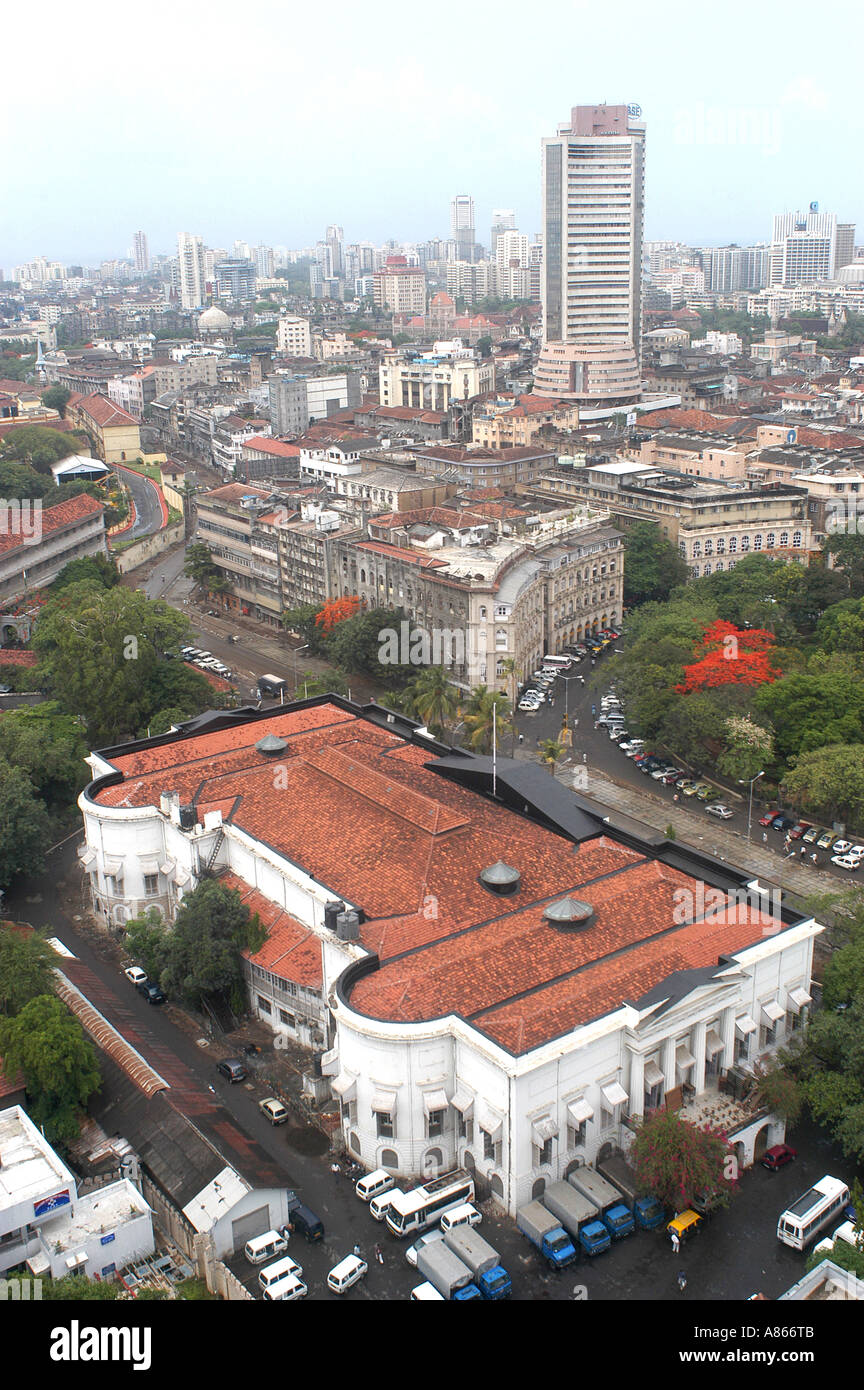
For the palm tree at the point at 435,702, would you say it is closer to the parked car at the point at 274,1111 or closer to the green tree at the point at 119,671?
the green tree at the point at 119,671

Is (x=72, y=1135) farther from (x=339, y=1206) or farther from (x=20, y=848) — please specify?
(x=20, y=848)

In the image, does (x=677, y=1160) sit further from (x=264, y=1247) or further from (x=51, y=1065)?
(x=51, y=1065)

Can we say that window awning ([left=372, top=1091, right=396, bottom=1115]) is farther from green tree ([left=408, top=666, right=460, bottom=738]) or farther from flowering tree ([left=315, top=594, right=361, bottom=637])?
flowering tree ([left=315, top=594, right=361, bottom=637])

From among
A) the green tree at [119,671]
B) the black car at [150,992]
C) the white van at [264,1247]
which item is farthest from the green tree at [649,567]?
the white van at [264,1247]

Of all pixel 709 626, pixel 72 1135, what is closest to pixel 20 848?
pixel 72 1135

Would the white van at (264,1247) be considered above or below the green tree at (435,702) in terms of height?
below

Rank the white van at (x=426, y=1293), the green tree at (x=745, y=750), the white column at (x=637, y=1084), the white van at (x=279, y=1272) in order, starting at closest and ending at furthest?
the white van at (x=426, y=1293) → the white van at (x=279, y=1272) → the white column at (x=637, y=1084) → the green tree at (x=745, y=750)
